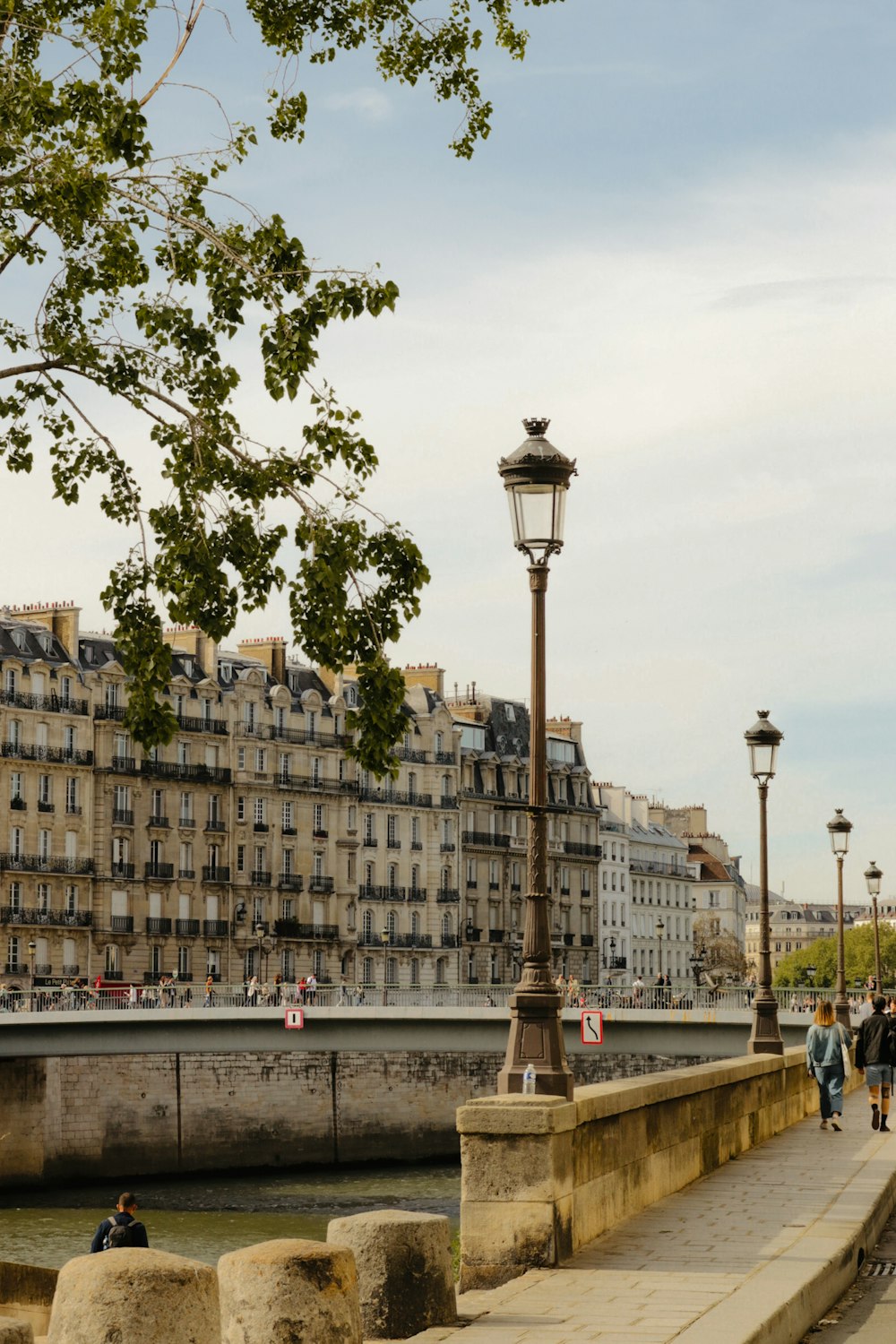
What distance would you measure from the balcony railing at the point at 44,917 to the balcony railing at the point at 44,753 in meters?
5.50

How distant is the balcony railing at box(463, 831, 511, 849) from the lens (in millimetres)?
110500

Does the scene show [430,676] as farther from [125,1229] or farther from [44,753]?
[125,1229]

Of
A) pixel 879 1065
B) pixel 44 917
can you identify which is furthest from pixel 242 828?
pixel 879 1065

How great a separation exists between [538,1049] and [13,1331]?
19.5 ft

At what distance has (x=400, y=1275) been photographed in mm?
10086

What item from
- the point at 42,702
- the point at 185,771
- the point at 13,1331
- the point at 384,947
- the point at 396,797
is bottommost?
the point at 13,1331

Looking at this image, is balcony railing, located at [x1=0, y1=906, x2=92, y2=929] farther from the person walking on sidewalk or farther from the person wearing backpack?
the person wearing backpack

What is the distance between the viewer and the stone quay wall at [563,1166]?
1188 cm

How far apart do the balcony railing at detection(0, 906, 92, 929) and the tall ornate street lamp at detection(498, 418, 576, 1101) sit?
227 ft

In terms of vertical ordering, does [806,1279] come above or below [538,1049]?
below

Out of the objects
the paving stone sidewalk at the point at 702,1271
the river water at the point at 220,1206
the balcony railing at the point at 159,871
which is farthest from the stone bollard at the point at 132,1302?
the balcony railing at the point at 159,871

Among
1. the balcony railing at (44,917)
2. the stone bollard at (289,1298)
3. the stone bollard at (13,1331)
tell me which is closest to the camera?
the stone bollard at (13,1331)

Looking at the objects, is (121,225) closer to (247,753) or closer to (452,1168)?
(452,1168)

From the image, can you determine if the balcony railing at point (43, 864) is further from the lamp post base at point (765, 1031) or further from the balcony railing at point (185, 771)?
the lamp post base at point (765, 1031)
